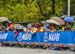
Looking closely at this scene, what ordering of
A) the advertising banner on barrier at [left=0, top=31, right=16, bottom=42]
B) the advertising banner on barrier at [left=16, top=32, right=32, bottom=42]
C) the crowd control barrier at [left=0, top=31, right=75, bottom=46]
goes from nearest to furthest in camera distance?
the crowd control barrier at [left=0, top=31, right=75, bottom=46] → the advertising banner on barrier at [left=16, top=32, right=32, bottom=42] → the advertising banner on barrier at [left=0, top=31, right=16, bottom=42]

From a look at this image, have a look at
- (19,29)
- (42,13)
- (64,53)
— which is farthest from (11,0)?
(64,53)

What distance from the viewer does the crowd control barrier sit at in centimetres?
2173

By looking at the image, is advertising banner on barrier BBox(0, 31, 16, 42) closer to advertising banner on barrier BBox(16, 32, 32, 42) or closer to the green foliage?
advertising banner on barrier BBox(16, 32, 32, 42)

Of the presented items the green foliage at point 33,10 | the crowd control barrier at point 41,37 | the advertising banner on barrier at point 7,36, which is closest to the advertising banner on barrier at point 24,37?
the crowd control barrier at point 41,37

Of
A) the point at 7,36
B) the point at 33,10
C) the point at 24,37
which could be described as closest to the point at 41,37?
the point at 24,37

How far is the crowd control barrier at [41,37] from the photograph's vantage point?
71.3ft

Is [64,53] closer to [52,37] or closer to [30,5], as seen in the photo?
[52,37]

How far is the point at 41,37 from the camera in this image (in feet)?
77.3

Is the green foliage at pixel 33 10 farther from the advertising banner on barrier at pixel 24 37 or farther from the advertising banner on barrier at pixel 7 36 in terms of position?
the advertising banner on barrier at pixel 24 37

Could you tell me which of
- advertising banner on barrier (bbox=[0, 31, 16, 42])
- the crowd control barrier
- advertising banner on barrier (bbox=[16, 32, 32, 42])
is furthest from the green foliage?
advertising banner on barrier (bbox=[16, 32, 32, 42])

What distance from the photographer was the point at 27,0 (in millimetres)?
51844

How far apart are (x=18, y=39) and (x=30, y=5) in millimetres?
24930

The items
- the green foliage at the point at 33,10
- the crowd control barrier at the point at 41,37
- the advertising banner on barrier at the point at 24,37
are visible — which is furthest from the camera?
the green foliage at the point at 33,10

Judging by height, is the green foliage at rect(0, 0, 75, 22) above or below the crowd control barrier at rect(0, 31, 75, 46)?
above
